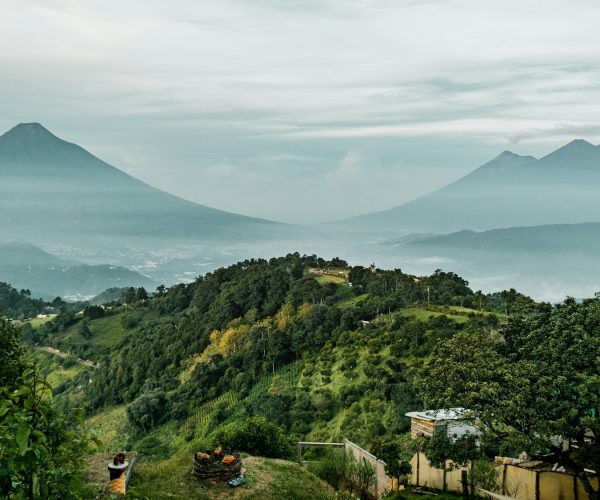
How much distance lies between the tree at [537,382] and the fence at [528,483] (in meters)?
0.37

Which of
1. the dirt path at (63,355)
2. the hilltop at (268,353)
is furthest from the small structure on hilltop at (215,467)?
the dirt path at (63,355)

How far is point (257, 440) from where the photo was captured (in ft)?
61.8

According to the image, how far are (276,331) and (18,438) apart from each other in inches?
1693

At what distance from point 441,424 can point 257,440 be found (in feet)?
19.8

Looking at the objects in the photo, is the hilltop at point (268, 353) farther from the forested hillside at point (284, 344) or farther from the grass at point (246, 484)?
the grass at point (246, 484)

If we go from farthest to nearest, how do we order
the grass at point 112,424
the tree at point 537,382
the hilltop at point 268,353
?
the grass at point 112,424
the hilltop at point 268,353
the tree at point 537,382

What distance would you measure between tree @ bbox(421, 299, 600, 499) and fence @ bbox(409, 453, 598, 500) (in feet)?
1.21

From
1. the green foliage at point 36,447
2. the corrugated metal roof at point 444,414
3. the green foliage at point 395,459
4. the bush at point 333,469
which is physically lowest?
the bush at point 333,469

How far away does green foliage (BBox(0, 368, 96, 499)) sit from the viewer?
365cm

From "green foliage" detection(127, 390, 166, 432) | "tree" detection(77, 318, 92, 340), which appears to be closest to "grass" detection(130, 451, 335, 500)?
"green foliage" detection(127, 390, 166, 432)

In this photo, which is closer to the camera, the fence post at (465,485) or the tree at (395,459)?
the fence post at (465,485)

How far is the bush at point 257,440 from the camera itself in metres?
18.7

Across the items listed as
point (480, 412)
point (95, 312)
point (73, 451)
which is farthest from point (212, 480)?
point (95, 312)

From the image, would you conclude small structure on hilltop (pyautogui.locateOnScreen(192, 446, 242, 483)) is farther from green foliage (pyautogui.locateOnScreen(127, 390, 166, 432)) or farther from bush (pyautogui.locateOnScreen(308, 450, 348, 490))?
green foliage (pyautogui.locateOnScreen(127, 390, 166, 432))
